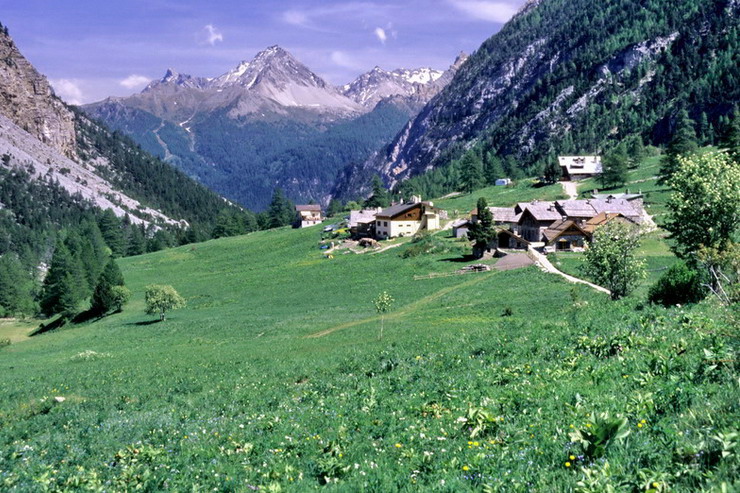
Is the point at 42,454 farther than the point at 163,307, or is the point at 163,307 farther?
the point at 163,307

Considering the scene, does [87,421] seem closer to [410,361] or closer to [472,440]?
[410,361]

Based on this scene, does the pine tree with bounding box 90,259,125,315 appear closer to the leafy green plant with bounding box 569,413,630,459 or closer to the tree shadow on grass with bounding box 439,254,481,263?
the tree shadow on grass with bounding box 439,254,481,263

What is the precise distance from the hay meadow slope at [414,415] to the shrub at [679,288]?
14.1 feet

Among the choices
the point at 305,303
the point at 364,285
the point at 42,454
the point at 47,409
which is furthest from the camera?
the point at 364,285

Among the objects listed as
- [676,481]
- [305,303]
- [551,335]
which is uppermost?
[676,481]

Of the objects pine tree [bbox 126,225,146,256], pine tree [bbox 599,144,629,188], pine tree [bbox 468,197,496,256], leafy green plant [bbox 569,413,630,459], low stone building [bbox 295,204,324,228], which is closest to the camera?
leafy green plant [bbox 569,413,630,459]

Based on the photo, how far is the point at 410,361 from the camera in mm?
20703

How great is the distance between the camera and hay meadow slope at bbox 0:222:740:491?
7.66m

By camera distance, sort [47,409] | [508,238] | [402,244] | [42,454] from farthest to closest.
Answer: [402,244]
[508,238]
[47,409]
[42,454]

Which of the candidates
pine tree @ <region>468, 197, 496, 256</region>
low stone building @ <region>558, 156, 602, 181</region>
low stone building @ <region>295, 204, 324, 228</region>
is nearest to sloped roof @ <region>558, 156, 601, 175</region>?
low stone building @ <region>558, 156, 602, 181</region>

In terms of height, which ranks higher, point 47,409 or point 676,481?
point 676,481

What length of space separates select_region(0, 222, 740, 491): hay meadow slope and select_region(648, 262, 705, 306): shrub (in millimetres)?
4284

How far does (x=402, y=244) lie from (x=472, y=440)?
84.8 meters

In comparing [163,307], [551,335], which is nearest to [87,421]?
[551,335]
